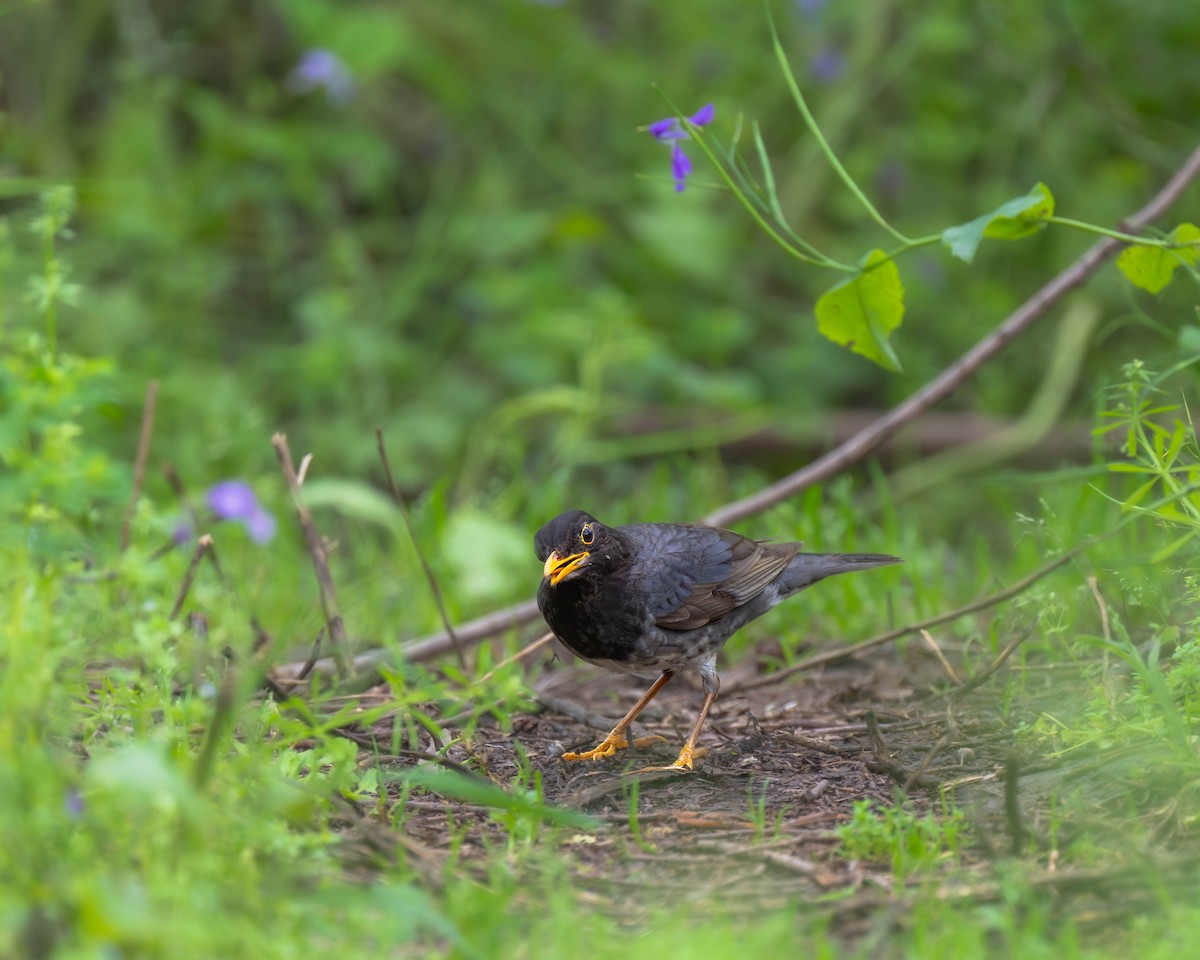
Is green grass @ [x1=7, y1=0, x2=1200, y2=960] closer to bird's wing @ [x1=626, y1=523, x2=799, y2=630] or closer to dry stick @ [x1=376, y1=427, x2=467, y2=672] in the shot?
dry stick @ [x1=376, y1=427, x2=467, y2=672]

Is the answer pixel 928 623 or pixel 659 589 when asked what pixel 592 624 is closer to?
pixel 659 589

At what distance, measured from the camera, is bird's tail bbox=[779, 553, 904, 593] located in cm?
495

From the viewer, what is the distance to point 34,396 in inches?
172

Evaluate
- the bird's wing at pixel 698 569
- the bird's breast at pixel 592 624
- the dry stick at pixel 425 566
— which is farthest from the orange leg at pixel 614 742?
the dry stick at pixel 425 566

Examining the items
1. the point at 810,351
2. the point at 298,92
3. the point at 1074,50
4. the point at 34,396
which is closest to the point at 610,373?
the point at 810,351

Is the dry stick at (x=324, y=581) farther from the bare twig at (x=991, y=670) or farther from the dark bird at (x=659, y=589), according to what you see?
the bare twig at (x=991, y=670)

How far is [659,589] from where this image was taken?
457 cm

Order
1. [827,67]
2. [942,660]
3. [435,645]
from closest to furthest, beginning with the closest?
1. [942,660]
2. [435,645]
3. [827,67]

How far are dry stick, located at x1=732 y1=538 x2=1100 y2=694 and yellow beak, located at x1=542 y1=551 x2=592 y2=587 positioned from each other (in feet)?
2.75

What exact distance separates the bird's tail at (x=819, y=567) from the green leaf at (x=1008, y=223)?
4.67ft

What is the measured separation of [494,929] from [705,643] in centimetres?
205

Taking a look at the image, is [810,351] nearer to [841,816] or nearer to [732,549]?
[732,549]

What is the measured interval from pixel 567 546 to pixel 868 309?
1.21 metres

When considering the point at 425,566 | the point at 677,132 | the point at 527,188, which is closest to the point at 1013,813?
the point at 425,566
